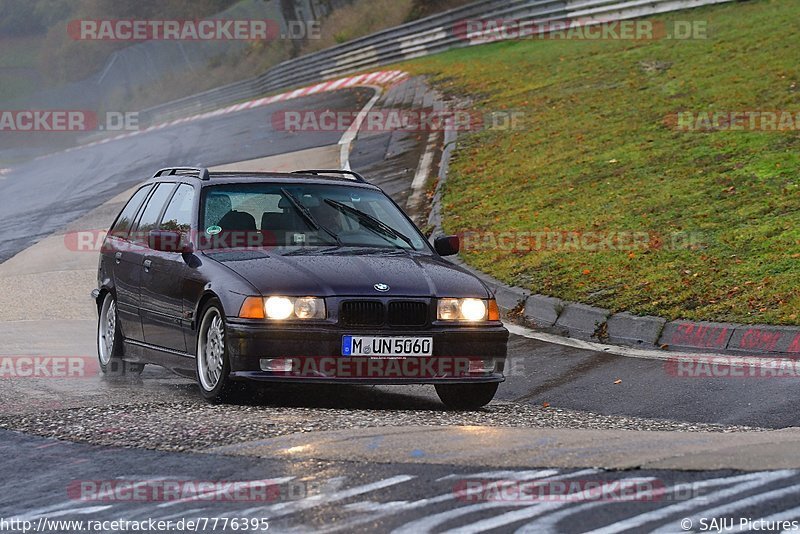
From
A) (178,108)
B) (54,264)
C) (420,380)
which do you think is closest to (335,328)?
(420,380)

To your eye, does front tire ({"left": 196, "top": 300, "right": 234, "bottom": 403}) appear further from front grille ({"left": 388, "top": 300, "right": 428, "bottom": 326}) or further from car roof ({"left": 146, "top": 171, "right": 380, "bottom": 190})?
car roof ({"left": 146, "top": 171, "right": 380, "bottom": 190})

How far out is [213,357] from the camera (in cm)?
903

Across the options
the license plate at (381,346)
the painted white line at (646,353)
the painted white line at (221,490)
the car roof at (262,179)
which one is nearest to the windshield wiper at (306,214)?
the car roof at (262,179)

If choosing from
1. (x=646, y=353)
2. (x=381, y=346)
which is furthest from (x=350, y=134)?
(x=381, y=346)

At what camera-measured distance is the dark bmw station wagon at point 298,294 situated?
8672 millimetres

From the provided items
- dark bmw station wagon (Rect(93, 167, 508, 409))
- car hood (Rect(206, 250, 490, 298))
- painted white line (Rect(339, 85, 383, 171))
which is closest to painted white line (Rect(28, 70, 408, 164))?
painted white line (Rect(339, 85, 383, 171))

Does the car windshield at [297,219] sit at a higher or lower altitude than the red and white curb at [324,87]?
lower

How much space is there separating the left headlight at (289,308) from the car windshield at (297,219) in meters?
1.01

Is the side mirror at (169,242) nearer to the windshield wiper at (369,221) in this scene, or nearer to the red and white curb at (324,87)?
the windshield wiper at (369,221)

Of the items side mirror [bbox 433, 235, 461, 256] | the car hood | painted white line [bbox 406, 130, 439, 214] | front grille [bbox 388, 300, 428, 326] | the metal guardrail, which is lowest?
front grille [bbox 388, 300, 428, 326]

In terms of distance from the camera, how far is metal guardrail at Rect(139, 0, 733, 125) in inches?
1330

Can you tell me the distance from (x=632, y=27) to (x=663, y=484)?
27.9 meters

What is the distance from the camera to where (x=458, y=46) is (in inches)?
1594

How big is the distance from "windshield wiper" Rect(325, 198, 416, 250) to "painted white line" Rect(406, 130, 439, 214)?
9.86 metres
